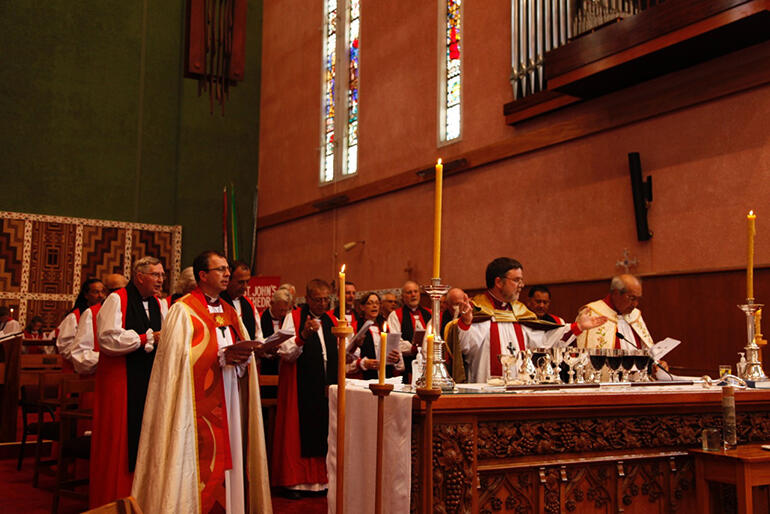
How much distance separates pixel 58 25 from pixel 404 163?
302 inches

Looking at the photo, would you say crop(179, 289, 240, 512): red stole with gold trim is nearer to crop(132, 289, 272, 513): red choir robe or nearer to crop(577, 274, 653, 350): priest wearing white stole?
crop(132, 289, 272, 513): red choir robe

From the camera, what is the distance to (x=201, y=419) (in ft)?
14.3

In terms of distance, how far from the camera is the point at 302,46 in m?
15.4

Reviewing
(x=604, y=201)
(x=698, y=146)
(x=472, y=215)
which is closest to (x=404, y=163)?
(x=472, y=215)

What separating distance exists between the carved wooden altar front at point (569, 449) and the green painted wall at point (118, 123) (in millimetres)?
12130

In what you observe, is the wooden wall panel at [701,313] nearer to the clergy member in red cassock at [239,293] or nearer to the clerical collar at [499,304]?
the clerical collar at [499,304]

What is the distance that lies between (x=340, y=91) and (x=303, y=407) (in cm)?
873

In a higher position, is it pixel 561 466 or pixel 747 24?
pixel 747 24

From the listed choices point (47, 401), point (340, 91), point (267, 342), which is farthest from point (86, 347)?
point (340, 91)

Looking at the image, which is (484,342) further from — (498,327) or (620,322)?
(620,322)

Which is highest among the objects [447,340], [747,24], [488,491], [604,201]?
[747,24]

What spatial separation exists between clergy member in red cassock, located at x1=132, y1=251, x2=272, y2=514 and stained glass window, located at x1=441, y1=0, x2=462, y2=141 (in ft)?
23.2

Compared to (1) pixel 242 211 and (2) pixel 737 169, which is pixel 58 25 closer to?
(1) pixel 242 211

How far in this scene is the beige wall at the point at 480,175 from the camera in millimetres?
7505
